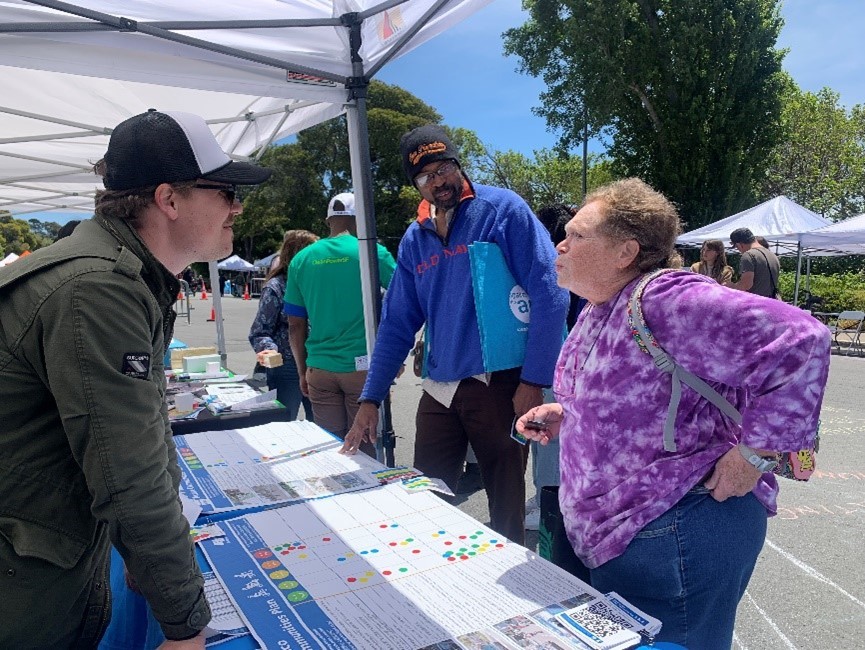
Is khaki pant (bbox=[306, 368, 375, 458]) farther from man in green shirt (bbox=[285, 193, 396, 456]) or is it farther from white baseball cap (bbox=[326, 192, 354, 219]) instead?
white baseball cap (bbox=[326, 192, 354, 219])

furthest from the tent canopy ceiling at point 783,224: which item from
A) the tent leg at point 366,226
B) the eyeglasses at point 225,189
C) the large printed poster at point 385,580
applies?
the eyeglasses at point 225,189

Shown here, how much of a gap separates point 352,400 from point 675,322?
97.7 inches

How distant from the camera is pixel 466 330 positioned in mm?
2203

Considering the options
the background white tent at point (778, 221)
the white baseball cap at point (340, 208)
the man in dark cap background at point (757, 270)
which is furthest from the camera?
the background white tent at point (778, 221)

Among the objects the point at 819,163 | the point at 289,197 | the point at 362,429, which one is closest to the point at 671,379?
the point at 362,429

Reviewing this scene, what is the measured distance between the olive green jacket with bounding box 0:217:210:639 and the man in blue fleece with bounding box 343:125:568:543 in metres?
1.21

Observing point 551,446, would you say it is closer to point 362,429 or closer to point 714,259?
point 362,429

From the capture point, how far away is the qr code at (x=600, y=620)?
3.54 ft

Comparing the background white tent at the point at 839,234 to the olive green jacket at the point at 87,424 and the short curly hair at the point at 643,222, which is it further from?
the olive green jacket at the point at 87,424

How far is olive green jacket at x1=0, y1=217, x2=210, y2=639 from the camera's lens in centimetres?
89

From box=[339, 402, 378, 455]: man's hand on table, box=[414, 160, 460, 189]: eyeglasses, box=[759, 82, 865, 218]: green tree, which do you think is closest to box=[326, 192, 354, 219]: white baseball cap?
box=[414, 160, 460, 189]: eyeglasses

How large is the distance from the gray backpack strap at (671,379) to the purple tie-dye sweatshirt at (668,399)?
0.04 ft

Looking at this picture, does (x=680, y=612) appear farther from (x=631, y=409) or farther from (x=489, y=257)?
(x=489, y=257)

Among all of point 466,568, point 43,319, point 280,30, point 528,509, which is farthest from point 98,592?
point 528,509
